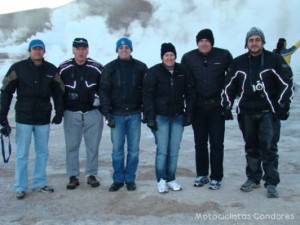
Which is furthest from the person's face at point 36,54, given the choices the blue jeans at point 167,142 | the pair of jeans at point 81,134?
the blue jeans at point 167,142

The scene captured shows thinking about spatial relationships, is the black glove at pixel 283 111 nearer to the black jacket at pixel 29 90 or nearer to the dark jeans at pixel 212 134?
the dark jeans at pixel 212 134

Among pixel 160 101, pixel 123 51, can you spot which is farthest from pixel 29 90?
pixel 160 101

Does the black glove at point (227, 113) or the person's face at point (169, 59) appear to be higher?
the person's face at point (169, 59)

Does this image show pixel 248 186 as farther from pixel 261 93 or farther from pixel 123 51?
pixel 123 51

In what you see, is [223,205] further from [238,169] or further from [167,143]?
[238,169]

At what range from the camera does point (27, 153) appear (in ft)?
17.3

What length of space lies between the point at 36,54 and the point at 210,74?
6.70 ft

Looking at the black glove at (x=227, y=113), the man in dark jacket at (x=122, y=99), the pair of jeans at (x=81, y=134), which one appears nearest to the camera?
the black glove at (x=227, y=113)

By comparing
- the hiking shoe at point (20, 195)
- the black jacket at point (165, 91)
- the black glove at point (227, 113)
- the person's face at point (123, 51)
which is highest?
the person's face at point (123, 51)

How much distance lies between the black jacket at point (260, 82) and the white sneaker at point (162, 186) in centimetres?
117

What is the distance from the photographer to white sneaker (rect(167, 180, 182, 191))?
5.32m

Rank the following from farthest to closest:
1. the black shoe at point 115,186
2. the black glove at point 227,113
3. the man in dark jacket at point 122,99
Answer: the black shoe at point 115,186
the man in dark jacket at point 122,99
the black glove at point 227,113

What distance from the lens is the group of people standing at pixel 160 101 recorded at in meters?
5.05

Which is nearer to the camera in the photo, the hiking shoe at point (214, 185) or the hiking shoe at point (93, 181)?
the hiking shoe at point (214, 185)
